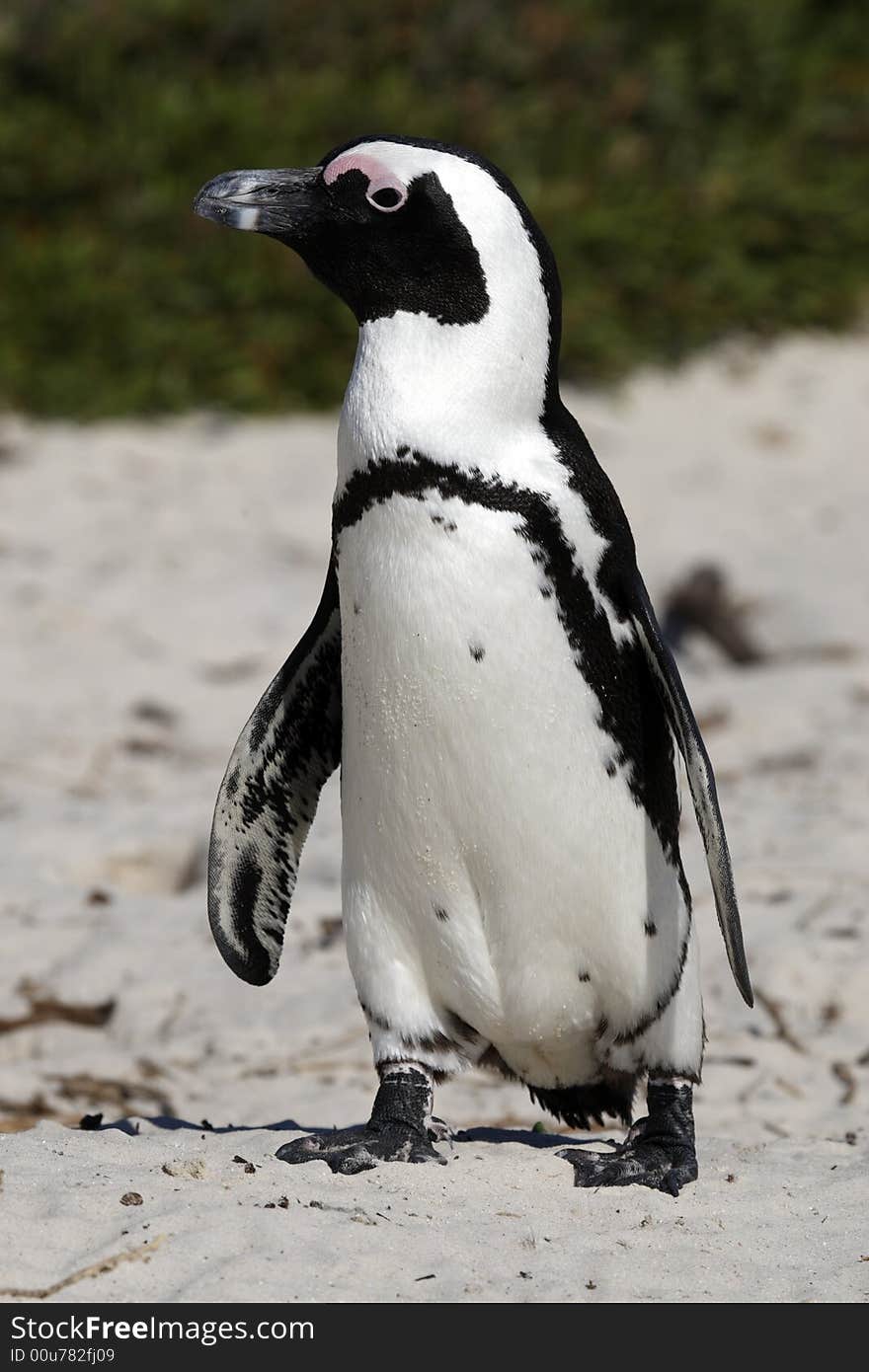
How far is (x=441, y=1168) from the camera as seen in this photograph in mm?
2770

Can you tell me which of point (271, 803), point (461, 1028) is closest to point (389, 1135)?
point (461, 1028)

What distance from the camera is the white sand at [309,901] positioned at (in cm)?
242

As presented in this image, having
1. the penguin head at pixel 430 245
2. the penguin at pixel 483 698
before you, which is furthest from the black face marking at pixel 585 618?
the penguin head at pixel 430 245

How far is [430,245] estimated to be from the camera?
2777mm

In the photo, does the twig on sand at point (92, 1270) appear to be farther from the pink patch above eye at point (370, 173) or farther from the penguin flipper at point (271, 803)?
the pink patch above eye at point (370, 173)

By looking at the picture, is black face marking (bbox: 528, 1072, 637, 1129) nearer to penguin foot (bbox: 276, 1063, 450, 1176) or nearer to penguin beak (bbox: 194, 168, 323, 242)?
penguin foot (bbox: 276, 1063, 450, 1176)

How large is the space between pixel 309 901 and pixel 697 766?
1.79 meters

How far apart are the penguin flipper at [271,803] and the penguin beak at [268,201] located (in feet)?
1.97

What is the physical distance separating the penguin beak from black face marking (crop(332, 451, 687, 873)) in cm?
43

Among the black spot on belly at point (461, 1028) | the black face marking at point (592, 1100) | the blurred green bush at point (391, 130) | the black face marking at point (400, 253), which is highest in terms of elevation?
the blurred green bush at point (391, 130)

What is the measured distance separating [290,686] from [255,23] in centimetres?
683
